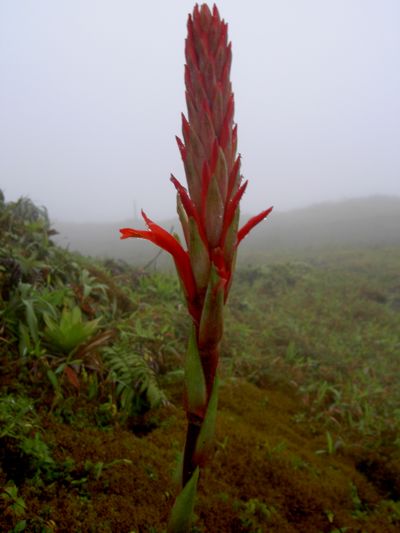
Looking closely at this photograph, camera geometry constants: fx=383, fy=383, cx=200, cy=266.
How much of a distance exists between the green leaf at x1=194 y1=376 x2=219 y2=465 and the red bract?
0.22 m

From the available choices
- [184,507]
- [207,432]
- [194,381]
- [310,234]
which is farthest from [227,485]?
[310,234]

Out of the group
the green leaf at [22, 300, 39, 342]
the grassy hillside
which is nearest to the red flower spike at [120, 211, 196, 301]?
the grassy hillside

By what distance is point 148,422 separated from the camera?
286 cm

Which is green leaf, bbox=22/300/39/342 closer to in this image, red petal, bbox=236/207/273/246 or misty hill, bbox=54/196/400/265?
red petal, bbox=236/207/273/246

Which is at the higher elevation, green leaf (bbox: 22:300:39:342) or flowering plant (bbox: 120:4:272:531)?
flowering plant (bbox: 120:4:272:531)

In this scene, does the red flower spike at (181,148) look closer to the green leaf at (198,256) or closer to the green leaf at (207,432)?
the green leaf at (198,256)

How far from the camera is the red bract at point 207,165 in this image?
3.14 feet

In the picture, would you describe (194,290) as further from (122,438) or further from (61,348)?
(61,348)

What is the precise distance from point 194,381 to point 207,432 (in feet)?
0.48

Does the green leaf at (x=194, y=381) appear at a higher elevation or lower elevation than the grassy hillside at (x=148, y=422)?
higher

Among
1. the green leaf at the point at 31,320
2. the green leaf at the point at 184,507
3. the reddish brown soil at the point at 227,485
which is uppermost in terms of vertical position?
the green leaf at the point at 31,320

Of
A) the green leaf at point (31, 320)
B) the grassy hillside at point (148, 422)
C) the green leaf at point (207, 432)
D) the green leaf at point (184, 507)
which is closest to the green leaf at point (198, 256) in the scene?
the green leaf at point (207, 432)

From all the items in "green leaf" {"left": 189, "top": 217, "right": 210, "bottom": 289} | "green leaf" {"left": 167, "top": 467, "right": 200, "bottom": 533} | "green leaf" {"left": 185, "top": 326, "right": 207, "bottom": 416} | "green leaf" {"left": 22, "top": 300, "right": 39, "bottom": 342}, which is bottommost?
"green leaf" {"left": 167, "top": 467, "right": 200, "bottom": 533}

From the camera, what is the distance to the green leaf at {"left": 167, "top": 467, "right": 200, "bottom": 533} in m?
1.03
